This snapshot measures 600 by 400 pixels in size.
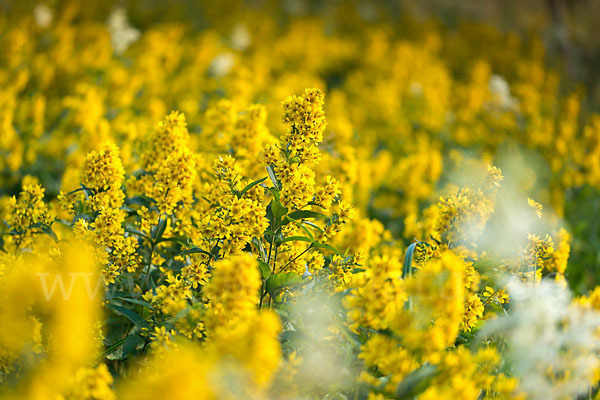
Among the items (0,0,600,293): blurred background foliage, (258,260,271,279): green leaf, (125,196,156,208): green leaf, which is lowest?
(0,0,600,293): blurred background foliage

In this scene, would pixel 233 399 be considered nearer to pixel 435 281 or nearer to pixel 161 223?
pixel 435 281

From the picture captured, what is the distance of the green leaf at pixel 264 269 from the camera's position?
1.74 meters

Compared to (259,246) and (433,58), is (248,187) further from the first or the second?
(433,58)

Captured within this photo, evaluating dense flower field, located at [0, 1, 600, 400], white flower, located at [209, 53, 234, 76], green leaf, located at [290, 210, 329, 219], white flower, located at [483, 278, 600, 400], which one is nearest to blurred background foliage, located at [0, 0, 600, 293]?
dense flower field, located at [0, 1, 600, 400]

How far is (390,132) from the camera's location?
5.68m

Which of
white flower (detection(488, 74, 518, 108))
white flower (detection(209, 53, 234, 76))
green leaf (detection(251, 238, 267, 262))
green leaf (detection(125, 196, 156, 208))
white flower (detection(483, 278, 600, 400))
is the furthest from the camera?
white flower (detection(209, 53, 234, 76))

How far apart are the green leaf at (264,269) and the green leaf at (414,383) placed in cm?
57

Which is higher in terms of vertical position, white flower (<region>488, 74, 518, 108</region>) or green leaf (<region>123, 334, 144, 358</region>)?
green leaf (<region>123, 334, 144, 358</region>)

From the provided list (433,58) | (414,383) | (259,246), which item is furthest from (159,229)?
(433,58)

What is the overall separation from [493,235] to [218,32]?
22.5ft

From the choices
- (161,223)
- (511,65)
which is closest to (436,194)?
(161,223)

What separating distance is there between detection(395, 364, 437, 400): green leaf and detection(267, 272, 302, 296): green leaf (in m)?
0.50

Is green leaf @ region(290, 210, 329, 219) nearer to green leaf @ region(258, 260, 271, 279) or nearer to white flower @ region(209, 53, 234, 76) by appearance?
green leaf @ region(258, 260, 271, 279)

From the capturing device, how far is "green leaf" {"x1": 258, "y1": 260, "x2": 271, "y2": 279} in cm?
174
